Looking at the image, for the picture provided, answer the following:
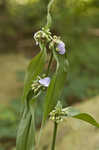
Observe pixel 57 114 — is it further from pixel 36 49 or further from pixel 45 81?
pixel 36 49

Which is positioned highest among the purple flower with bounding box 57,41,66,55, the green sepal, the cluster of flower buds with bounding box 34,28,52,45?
the cluster of flower buds with bounding box 34,28,52,45

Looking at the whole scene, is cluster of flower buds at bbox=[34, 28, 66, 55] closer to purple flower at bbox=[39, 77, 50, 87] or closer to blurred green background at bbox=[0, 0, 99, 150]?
purple flower at bbox=[39, 77, 50, 87]

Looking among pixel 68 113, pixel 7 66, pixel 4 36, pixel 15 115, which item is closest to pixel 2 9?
pixel 4 36

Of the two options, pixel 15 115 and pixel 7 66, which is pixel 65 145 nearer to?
pixel 15 115

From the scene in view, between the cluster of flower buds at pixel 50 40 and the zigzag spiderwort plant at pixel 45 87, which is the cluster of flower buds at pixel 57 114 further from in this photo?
the cluster of flower buds at pixel 50 40

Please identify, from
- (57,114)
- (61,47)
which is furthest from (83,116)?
(61,47)

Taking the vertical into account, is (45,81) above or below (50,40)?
below

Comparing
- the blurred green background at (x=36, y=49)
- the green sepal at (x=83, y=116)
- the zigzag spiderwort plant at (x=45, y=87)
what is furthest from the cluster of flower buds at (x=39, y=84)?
the blurred green background at (x=36, y=49)

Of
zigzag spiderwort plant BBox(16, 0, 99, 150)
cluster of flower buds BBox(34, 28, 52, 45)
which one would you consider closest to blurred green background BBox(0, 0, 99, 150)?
zigzag spiderwort plant BBox(16, 0, 99, 150)
